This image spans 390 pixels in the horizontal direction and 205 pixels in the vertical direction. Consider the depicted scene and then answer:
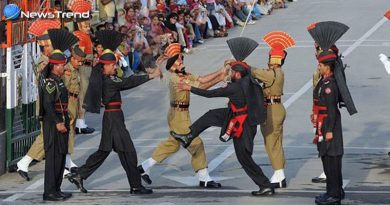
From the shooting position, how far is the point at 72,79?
20.2m

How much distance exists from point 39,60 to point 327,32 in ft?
15.0

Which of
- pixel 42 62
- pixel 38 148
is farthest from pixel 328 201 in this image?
pixel 42 62

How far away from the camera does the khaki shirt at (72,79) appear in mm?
20031

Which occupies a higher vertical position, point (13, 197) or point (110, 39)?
point (110, 39)

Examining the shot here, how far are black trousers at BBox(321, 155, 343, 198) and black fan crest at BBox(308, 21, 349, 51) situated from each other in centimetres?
138

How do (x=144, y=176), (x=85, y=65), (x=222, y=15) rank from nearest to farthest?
1. (x=144, y=176)
2. (x=85, y=65)
3. (x=222, y=15)

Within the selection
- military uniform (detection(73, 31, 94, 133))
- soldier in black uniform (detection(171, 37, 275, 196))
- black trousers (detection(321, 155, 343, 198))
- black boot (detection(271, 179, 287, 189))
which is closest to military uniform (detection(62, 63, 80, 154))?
Answer: military uniform (detection(73, 31, 94, 133))

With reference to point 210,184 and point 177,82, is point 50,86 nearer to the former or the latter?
point 177,82

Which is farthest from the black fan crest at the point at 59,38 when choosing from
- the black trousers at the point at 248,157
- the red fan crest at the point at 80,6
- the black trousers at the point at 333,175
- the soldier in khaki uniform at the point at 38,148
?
the red fan crest at the point at 80,6

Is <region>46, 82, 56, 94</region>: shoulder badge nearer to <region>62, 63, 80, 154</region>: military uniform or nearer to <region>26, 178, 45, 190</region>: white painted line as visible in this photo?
<region>26, 178, 45, 190</region>: white painted line

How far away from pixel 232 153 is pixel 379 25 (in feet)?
57.3

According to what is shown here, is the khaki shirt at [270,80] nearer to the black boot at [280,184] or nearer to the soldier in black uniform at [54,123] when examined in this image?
the black boot at [280,184]

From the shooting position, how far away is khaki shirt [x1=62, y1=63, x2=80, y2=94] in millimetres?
20031

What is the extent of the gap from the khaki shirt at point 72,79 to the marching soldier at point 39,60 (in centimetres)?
52
